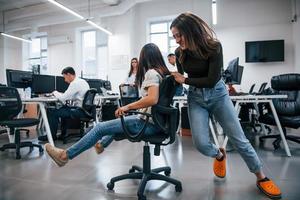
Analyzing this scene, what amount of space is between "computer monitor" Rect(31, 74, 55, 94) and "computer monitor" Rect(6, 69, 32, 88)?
180 millimetres

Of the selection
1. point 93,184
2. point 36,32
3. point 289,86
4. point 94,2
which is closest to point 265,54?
point 289,86

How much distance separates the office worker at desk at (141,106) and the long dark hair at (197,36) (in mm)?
259

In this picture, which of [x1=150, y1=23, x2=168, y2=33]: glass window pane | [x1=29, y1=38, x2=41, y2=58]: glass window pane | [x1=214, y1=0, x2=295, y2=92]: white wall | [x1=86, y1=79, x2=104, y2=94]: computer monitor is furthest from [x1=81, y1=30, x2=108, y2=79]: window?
[x1=214, y1=0, x2=295, y2=92]: white wall

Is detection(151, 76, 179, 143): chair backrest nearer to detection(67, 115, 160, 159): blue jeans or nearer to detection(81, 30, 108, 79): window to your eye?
detection(67, 115, 160, 159): blue jeans

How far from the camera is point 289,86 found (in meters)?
2.99

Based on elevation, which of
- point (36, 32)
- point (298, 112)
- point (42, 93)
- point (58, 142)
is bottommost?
point (58, 142)

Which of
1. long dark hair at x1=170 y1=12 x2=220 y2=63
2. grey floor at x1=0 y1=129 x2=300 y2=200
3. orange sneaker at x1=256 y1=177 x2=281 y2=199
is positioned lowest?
grey floor at x1=0 y1=129 x2=300 y2=200

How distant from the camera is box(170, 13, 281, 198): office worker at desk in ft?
5.12

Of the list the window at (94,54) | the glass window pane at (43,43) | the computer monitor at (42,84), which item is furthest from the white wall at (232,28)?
the computer monitor at (42,84)

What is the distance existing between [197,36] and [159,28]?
6.71 meters

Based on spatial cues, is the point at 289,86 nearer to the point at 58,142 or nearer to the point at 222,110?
the point at 222,110

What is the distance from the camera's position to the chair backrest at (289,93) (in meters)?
2.95

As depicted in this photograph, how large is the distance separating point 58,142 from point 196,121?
9.33ft

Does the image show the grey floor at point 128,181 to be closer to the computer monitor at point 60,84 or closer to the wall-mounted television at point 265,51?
the computer monitor at point 60,84
